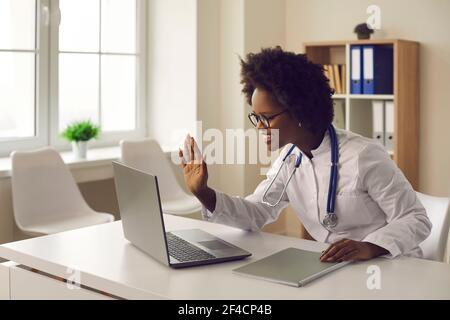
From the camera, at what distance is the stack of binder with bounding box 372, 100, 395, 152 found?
13.6ft

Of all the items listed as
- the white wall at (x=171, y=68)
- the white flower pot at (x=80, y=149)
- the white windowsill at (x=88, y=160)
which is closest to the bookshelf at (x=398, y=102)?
the white wall at (x=171, y=68)

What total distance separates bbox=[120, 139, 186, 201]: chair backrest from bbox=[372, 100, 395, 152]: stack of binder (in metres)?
1.29

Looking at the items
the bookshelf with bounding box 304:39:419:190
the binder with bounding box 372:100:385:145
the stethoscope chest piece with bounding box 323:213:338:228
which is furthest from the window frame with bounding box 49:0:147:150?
the stethoscope chest piece with bounding box 323:213:338:228

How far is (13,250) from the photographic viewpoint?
2.03m

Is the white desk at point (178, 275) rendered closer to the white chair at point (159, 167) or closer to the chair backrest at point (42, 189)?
the chair backrest at point (42, 189)

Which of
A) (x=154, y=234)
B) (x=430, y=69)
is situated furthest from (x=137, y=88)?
(x=154, y=234)

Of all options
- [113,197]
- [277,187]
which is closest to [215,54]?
[113,197]

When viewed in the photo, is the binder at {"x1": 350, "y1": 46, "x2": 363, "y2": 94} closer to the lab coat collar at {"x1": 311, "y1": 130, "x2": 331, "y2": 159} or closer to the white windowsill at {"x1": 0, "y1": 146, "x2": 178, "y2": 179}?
the white windowsill at {"x1": 0, "y1": 146, "x2": 178, "y2": 179}

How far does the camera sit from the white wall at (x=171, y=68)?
14.9 feet

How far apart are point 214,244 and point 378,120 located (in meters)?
2.47

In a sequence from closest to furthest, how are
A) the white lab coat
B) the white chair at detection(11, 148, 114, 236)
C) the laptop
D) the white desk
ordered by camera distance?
the white desk, the laptop, the white lab coat, the white chair at detection(11, 148, 114, 236)

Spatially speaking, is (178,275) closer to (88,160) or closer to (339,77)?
(88,160)
